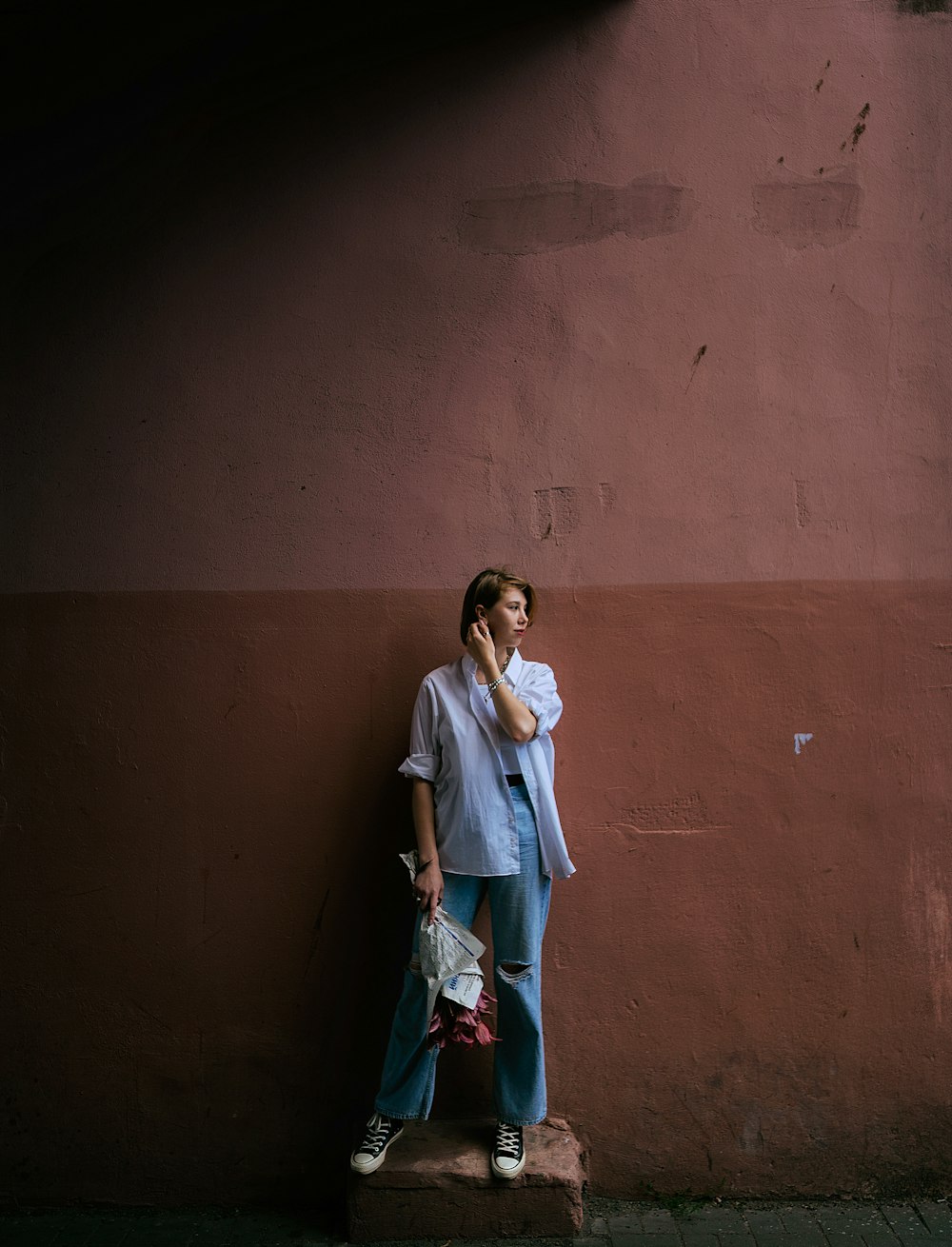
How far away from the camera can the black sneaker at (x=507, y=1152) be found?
11.7ft

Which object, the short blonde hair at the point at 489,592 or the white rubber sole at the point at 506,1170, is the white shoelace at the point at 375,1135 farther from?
the short blonde hair at the point at 489,592

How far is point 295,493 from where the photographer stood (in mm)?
3936

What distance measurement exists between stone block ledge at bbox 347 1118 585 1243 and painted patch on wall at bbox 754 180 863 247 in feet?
11.8

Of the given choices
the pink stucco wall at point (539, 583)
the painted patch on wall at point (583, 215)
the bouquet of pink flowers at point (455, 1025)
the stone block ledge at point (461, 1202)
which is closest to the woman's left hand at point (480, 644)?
the pink stucco wall at point (539, 583)

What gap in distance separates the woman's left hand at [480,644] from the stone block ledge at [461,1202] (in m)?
1.81

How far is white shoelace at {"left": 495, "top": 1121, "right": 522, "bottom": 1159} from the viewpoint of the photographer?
11.9 ft

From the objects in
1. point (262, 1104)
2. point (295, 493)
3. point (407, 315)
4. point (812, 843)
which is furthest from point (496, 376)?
point (262, 1104)

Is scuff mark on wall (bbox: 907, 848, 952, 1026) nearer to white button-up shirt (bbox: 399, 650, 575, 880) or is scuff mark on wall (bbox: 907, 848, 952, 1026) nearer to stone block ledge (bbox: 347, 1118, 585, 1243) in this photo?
white button-up shirt (bbox: 399, 650, 575, 880)

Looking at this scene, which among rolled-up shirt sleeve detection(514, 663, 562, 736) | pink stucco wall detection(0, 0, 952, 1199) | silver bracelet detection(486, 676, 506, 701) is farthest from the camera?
pink stucco wall detection(0, 0, 952, 1199)

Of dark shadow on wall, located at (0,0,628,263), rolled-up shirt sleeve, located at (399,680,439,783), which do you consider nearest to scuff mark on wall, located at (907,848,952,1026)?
rolled-up shirt sleeve, located at (399,680,439,783)

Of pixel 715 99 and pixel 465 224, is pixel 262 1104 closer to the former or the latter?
pixel 465 224

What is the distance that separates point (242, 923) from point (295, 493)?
1.68 m

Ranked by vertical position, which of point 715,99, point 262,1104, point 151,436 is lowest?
point 262,1104

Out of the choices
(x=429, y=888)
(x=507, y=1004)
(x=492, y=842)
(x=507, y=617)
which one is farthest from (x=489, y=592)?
(x=507, y=1004)
